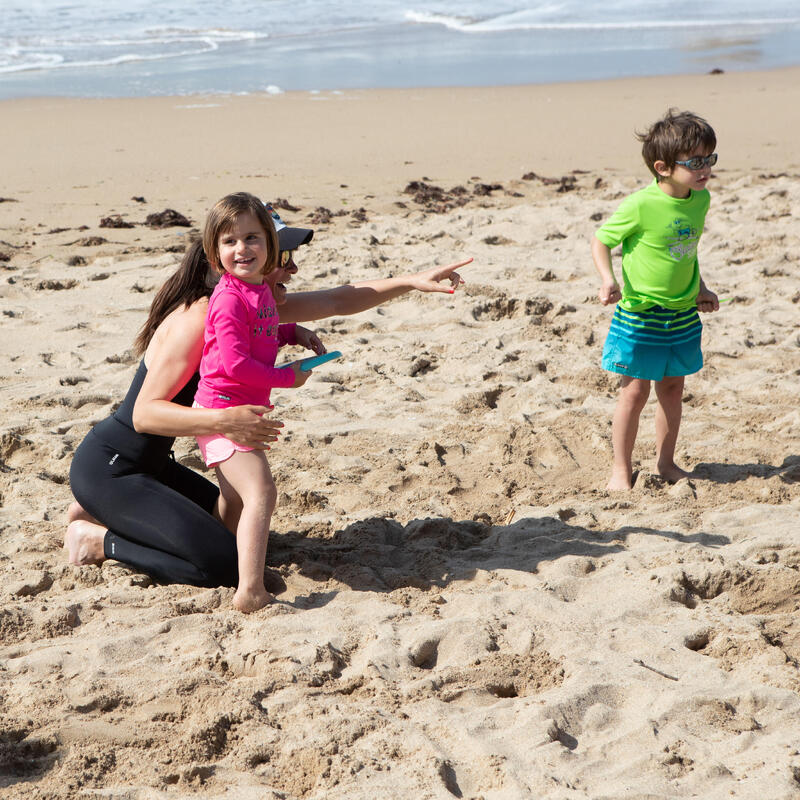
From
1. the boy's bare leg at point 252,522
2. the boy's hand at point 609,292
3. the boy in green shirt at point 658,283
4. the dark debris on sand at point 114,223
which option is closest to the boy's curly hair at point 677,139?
the boy in green shirt at point 658,283

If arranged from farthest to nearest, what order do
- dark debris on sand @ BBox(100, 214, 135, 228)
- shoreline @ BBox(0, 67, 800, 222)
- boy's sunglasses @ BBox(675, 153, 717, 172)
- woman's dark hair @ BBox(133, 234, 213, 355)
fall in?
shoreline @ BBox(0, 67, 800, 222) → dark debris on sand @ BBox(100, 214, 135, 228) → boy's sunglasses @ BBox(675, 153, 717, 172) → woman's dark hair @ BBox(133, 234, 213, 355)

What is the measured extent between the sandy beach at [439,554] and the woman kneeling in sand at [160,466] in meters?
0.11

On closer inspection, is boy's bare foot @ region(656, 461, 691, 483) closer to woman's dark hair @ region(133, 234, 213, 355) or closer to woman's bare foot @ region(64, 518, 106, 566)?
woman's dark hair @ region(133, 234, 213, 355)

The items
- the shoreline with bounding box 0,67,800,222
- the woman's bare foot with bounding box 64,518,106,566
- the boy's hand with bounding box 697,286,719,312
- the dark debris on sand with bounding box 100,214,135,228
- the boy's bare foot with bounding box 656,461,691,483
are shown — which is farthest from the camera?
the shoreline with bounding box 0,67,800,222

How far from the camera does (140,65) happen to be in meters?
16.9

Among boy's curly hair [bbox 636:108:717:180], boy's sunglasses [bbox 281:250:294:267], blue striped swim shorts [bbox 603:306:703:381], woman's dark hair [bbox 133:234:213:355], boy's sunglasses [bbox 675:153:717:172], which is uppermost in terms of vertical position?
boy's curly hair [bbox 636:108:717:180]

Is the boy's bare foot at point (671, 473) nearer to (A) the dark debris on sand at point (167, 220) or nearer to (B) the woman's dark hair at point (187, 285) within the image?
(B) the woman's dark hair at point (187, 285)

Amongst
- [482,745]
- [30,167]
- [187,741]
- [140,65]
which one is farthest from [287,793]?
[140,65]

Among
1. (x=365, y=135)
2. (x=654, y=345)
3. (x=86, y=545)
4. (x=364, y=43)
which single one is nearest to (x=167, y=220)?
(x=365, y=135)

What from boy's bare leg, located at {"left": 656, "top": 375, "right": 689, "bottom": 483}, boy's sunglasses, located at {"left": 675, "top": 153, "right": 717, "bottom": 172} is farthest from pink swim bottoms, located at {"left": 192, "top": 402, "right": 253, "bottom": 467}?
boy's sunglasses, located at {"left": 675, "top": 153, "right": 717, "bottom": 172}

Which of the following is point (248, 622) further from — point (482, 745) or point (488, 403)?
point (488, 403)

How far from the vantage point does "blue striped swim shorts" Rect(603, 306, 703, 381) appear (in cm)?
380

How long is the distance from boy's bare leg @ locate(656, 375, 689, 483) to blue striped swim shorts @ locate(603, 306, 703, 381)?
99 millimetres

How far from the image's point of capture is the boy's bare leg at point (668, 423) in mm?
3926
